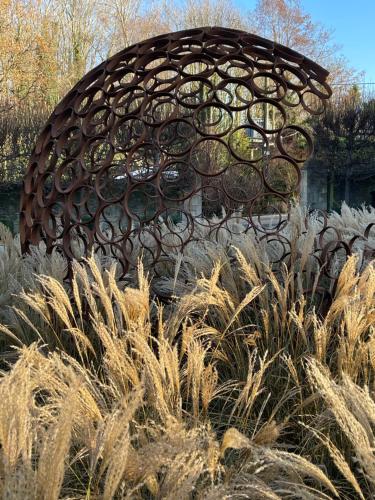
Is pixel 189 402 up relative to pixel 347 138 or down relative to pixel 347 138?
down

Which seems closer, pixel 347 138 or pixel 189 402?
pixel 189 402

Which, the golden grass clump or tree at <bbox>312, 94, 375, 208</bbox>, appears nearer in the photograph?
the golden grass clump

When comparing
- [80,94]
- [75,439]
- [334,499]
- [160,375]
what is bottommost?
[334,499]

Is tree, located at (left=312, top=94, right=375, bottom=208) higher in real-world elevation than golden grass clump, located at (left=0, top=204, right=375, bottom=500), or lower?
higher

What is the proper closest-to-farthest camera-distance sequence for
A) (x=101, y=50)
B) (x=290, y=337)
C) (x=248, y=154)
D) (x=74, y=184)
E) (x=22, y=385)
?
(x=22, y=385)
(x=290, y=337)
(x=74, y=184)
(x=248, y=154)
(x=101, y=50)

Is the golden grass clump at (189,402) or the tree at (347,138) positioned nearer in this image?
the golden grass clump at (189,402)

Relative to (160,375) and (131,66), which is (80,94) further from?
(160,375)

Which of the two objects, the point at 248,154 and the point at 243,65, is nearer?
the point at 243,65

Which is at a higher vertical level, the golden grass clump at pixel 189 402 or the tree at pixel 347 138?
the tree at pixel 347 138

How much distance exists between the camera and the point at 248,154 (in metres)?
13.6

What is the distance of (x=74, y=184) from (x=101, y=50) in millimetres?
18628

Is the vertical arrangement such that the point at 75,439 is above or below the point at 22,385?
→ below

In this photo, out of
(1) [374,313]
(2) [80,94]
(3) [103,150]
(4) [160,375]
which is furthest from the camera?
(3) [103,150]

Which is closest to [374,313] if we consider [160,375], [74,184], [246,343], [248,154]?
[246,343]
